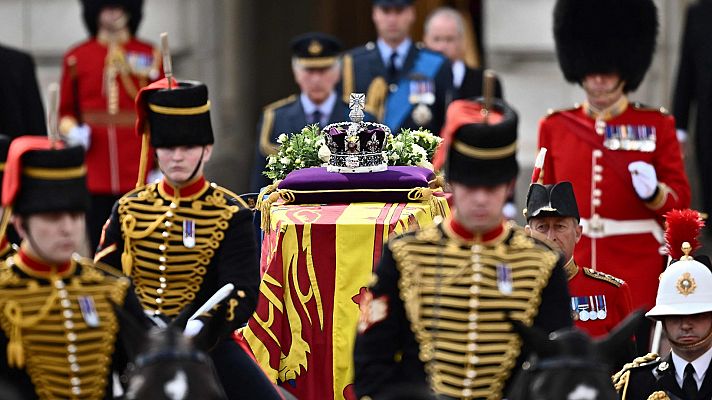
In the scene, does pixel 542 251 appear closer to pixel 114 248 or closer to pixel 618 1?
pixel 114 248

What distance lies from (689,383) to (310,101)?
477 cm

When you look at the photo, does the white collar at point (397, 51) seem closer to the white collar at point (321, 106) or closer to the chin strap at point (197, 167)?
the white collar at point (321, 106)

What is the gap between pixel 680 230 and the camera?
9.21 m

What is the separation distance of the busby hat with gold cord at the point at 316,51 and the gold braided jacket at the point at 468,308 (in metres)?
6.25

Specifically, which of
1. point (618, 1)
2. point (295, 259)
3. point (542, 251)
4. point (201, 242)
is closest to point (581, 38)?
point (618, 1)

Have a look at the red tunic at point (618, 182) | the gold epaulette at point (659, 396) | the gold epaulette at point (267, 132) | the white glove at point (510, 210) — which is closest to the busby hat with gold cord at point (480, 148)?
the gold epaulette at point (659, 396)

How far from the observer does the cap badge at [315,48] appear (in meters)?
13.1

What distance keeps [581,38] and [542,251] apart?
193 inches

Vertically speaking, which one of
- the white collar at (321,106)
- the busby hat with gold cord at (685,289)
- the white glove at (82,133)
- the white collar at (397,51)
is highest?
the white collar at (397,51)

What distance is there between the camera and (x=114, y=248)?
8.34 meters

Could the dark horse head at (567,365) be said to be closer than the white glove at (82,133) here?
Yes

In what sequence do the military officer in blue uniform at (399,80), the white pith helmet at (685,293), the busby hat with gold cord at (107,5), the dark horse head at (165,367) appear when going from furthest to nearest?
the busby hat with gold cord at (107,5), the military officer in blue uniform at (399,80), the white pith helmet at (685,293), the dark horse head at (165,367)

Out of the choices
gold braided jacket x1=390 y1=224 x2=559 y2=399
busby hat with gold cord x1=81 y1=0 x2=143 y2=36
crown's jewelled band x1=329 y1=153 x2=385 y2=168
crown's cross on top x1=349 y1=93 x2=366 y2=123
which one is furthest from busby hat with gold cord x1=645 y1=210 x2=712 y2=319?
busby hat with gold cord x1=81 y1=0 x2=143 y2=36

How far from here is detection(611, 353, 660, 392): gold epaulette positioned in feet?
28.1
